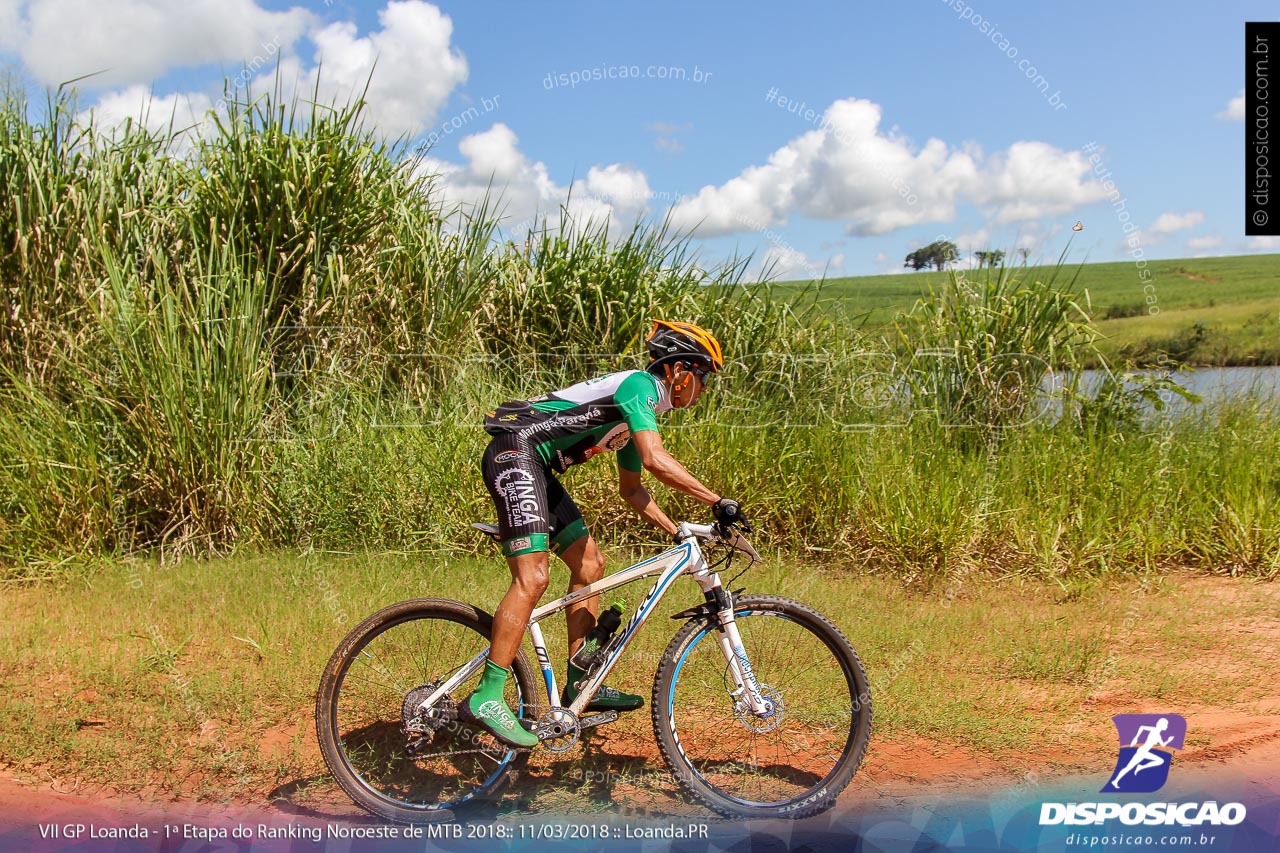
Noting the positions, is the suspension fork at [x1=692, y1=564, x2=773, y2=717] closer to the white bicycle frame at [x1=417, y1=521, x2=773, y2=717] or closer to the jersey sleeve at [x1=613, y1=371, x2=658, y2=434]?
the white bicycle frame at [x1=417, y1=521, x2=773, y2=717]

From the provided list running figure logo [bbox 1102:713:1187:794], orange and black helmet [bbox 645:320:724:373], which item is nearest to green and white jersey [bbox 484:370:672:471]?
orange and black helmet [bbox 645:320:724:373]

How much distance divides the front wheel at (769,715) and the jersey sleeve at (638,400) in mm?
873

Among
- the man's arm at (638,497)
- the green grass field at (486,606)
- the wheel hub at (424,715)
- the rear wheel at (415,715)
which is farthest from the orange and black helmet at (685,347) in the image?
the green grass field at (486,606)

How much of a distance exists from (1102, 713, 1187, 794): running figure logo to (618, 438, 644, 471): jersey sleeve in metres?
2.66

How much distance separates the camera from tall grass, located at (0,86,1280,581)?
27.0 feet

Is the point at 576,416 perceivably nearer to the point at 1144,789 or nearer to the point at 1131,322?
the point at 1144,789

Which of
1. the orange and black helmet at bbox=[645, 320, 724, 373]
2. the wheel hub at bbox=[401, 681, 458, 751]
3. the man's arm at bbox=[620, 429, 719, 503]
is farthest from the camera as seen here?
the orange and black helmet at bbox=[645, 320, 724, 373]

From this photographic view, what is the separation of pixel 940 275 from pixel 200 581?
7.44m

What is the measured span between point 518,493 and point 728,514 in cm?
92

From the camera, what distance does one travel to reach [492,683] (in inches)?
163

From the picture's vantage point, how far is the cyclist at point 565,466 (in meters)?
4.11

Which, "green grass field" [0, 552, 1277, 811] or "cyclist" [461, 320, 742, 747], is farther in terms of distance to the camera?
"green grass field" [0, 552, 1277, 811]

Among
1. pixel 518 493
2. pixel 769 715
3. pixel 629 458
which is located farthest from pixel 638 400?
pixel 769 715

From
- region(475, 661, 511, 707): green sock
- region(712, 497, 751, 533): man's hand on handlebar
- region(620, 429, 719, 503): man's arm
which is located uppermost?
region(620, 429, 719, 503): man's arm
